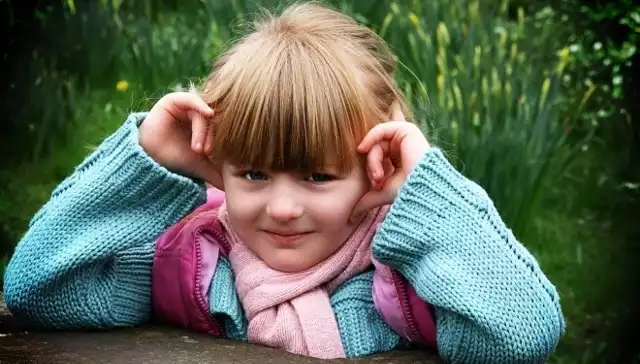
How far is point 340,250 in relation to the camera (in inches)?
97.2

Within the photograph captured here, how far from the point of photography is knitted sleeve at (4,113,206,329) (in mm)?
2500

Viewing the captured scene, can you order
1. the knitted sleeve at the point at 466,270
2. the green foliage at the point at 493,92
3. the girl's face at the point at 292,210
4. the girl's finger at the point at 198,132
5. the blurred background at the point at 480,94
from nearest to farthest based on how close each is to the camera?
the knitted sleeve at the point at 466,270, the girl's face at the point at 292,210, the girl's finger at the point at 198,132, the green foliage at the point at 493,92, the blurred background at the point at 480,94

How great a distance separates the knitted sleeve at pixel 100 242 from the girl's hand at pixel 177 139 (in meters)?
0.04

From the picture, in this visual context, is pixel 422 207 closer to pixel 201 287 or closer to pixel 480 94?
pixel 201 287

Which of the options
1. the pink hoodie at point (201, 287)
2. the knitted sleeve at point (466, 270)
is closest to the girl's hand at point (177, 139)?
the pink hoodie at point (201, 287)

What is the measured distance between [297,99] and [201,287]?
51cm

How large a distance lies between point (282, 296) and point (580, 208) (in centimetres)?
173

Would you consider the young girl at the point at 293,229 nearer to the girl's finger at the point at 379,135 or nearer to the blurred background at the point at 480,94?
the girl's finger at the point at 379,135

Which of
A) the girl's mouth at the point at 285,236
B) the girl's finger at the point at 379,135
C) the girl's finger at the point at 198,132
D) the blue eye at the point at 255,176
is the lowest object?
the girl's mouth at the point at 285,236

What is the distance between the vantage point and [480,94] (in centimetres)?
361

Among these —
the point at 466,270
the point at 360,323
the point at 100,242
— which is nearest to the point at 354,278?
the point at 360,323

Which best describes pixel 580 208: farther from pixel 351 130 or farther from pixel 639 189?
pixel 351 130

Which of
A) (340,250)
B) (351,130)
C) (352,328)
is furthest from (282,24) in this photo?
(352,328)

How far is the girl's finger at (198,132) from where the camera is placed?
2461 mm
